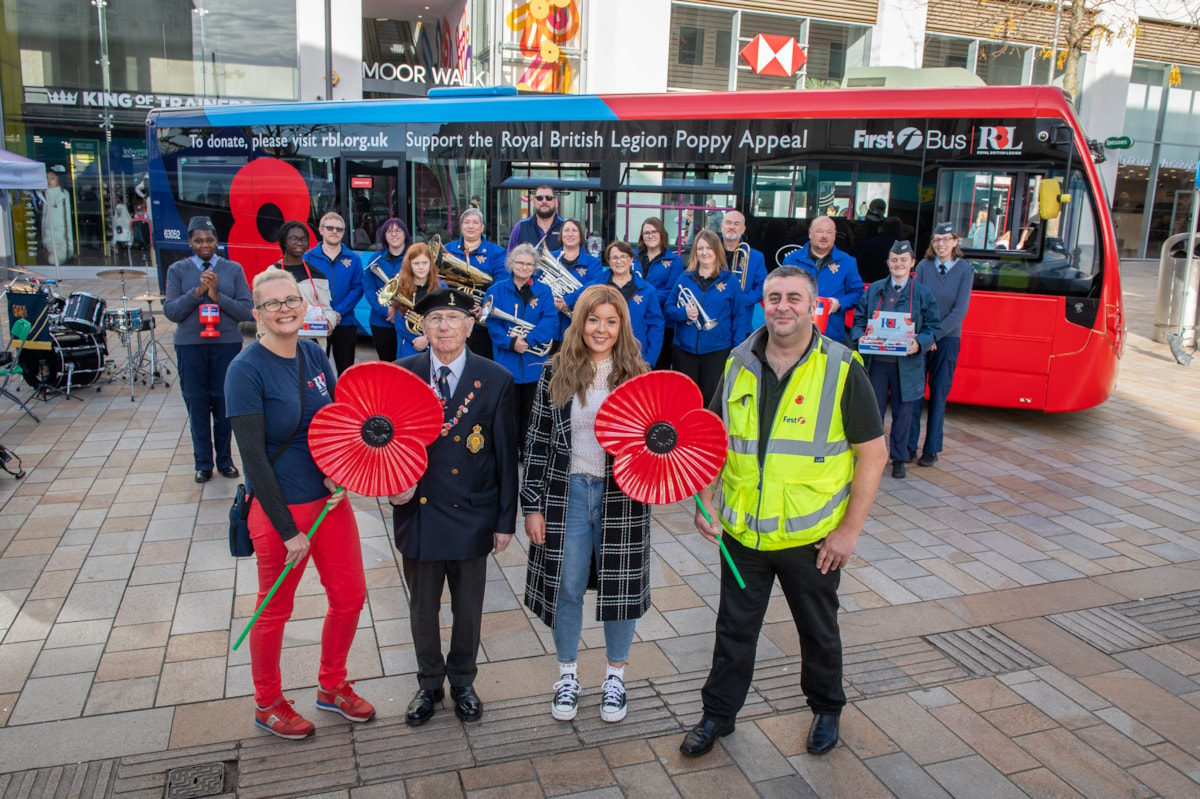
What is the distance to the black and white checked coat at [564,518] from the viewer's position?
3.50 m

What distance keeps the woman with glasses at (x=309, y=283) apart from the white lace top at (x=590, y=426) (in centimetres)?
397

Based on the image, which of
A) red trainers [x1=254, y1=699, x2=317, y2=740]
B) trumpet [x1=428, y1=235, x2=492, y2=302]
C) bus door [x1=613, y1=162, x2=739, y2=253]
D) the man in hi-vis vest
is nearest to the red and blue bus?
bus door [x1=613, y1=162, x2=739, y2=253]

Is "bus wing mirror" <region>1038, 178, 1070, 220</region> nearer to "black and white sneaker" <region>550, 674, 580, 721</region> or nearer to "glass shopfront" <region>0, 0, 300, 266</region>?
"black and white sneaker" <region>550, 674, 580, 721</region>

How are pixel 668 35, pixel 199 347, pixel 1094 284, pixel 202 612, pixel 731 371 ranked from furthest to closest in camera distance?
pixel 668 35
pixel 1094 284
pixel 199 347
pixel 202 612
pixel 731 371

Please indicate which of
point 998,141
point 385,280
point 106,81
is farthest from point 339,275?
point 106,81

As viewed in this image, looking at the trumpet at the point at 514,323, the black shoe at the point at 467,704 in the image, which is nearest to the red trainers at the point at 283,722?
the black shoe at the point at 467,704

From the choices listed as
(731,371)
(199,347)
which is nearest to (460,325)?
(731,371)

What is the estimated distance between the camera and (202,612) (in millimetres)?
4547

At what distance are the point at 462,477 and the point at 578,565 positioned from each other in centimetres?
61

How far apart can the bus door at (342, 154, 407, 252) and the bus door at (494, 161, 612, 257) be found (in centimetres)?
138

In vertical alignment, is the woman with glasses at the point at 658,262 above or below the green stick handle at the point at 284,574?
above

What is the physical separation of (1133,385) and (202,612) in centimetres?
1106

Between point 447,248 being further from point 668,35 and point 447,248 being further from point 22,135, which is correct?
point 22,135

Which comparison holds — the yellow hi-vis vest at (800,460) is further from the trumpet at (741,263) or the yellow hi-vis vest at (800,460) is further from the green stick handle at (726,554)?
the trumpet at (741,263)
